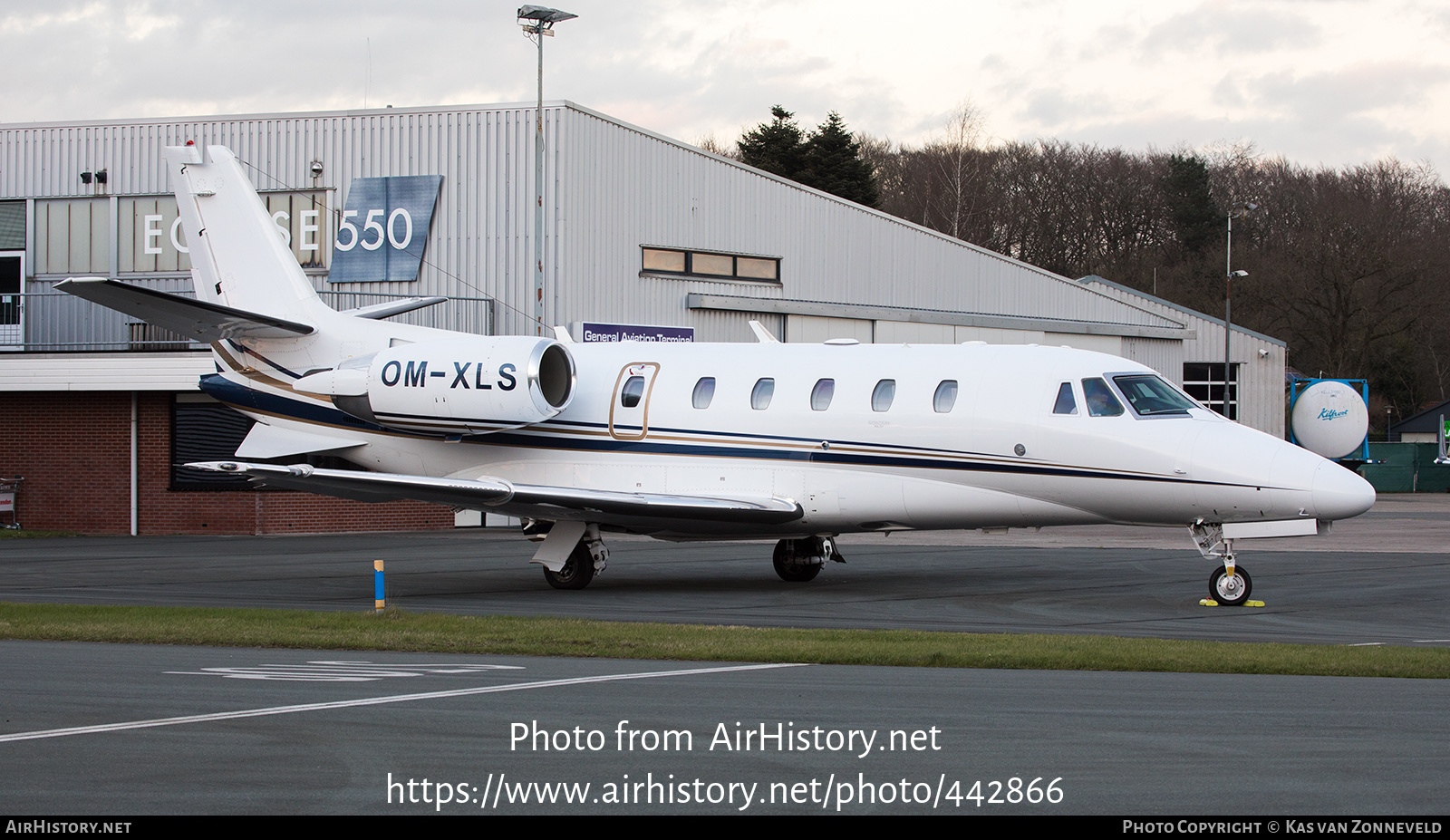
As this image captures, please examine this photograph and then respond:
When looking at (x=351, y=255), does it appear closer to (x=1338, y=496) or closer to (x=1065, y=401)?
(x=1065, y=401)

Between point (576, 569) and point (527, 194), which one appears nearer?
point (576, 569)

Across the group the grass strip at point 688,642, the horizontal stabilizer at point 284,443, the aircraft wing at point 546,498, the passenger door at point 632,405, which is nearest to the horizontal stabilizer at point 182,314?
the horizontal stabilizer at point 284,443

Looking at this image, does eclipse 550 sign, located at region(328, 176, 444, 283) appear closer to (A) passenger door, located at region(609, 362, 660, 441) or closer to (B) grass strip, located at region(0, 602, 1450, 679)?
(A) passenger door, located at region(609, 362, 660, 441)

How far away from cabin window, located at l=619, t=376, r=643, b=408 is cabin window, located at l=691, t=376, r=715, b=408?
781 mm

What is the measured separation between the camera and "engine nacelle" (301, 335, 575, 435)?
19047 mm

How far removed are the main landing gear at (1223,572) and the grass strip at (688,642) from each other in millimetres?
3585

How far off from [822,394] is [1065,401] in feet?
10.3

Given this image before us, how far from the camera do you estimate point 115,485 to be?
3275cm

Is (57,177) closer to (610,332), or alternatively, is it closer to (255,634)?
(610,332)

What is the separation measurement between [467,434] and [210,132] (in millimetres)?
18287

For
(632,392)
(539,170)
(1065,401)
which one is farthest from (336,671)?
(539,170)

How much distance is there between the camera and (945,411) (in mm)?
17656

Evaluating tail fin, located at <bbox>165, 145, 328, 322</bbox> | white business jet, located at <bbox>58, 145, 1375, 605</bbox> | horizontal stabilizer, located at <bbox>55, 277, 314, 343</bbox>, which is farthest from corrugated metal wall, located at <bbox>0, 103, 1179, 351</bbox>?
horizontal stabilizer, located at <bbox>55, 277, 314, 343</bbox>
